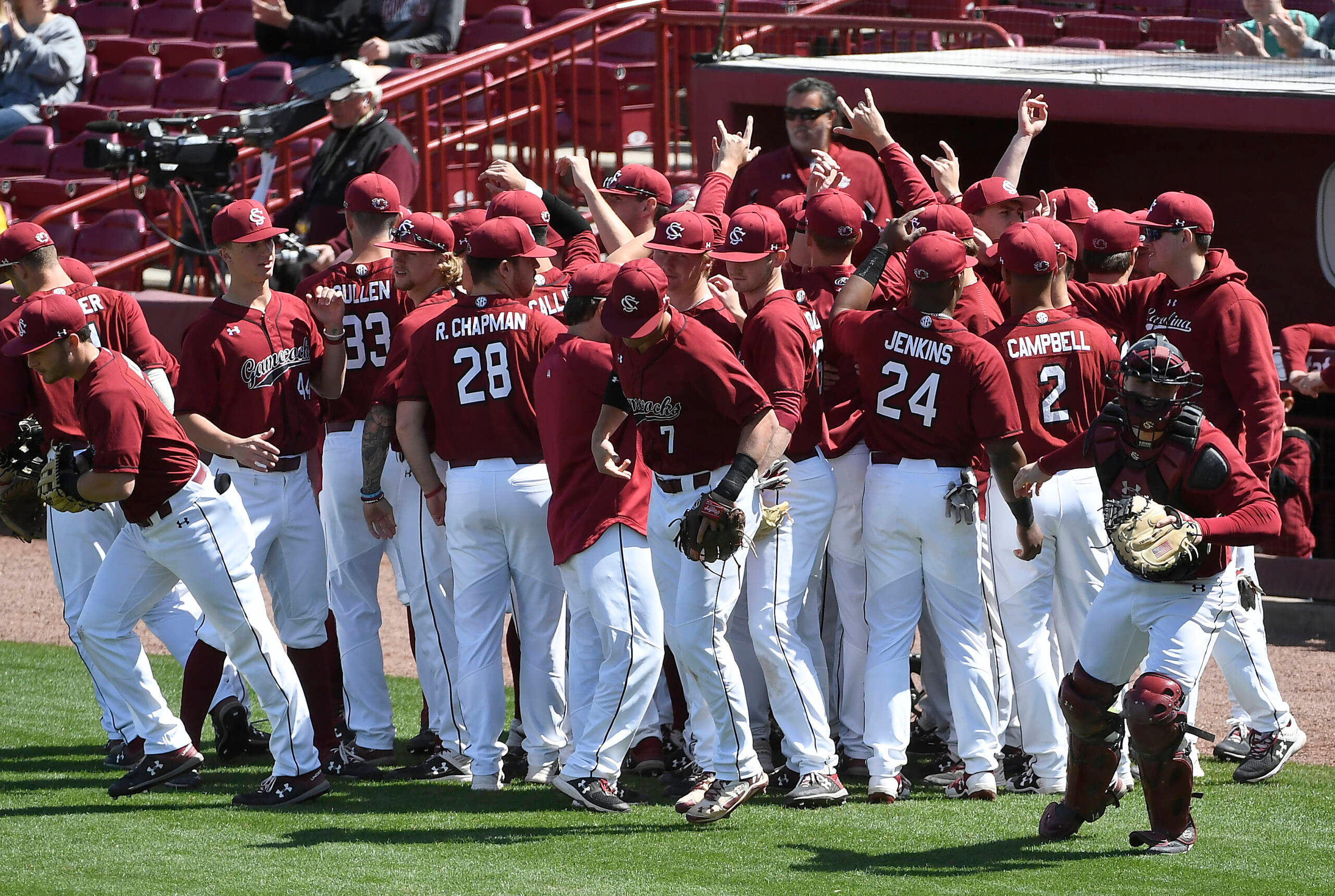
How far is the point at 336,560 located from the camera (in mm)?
6254

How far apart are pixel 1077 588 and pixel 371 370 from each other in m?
2.71

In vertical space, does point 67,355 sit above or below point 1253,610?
above

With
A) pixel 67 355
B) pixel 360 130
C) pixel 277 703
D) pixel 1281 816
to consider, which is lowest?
pixel 1281 816

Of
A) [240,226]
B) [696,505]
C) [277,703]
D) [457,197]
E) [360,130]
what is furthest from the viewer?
[457,197]

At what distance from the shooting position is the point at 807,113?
7527 mm

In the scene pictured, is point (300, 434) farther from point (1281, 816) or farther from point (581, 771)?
point (1281, 816)

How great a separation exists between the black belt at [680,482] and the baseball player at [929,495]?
0.64 metres

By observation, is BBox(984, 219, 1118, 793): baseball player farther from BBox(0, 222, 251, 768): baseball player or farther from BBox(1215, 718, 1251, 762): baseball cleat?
BBox(0, 222, 251, 768): baseball player

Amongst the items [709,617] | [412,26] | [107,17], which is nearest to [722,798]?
[709,617]

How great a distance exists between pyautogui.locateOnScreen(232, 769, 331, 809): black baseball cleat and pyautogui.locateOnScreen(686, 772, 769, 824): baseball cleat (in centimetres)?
133

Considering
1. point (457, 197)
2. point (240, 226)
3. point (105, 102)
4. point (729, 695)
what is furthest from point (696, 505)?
point (105, 102)

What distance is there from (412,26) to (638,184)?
5.63 metres

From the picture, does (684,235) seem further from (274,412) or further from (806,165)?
(806,165)

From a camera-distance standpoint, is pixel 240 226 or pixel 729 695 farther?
pixel 240 226
